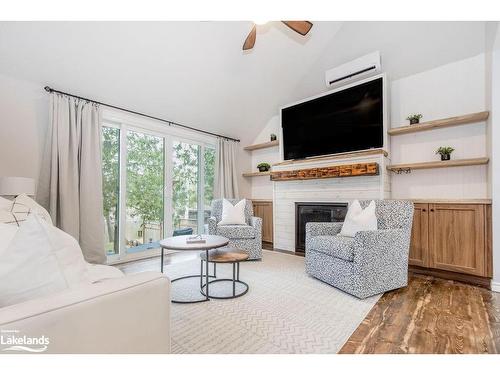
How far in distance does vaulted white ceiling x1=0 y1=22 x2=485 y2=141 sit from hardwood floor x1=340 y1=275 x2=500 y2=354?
2.67 metres

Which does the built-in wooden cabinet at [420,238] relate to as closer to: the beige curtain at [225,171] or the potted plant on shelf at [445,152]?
the potted plant on shelf at [445,152]

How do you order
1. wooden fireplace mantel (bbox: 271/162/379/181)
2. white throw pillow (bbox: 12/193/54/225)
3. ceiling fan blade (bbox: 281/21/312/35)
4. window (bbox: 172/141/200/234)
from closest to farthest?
white throw pillow (bbox: 12/193/54/225), ceiling fan blade (bbox: 281/21/312/35), wooden fireplace mantel (bbox: 271/162/379/181), window (bbox: 172/141/200/234)

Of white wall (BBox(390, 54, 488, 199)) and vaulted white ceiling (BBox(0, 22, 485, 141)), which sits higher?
vaulted white ceiling (BBox(0, 22, 485, 141))

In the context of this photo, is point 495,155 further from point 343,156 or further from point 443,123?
point 343,156

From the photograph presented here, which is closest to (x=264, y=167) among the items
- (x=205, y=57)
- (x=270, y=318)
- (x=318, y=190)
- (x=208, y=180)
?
(x=208, y=180)

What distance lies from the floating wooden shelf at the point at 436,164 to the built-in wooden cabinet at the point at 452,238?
1.50 ft

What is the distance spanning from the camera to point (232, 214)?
3.73 metres

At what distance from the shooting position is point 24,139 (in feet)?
8.98

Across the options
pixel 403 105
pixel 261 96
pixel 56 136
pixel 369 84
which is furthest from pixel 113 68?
pixel 403 105

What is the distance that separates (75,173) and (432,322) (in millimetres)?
3621

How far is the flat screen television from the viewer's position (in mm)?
3402

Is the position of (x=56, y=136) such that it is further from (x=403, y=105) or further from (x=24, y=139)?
(x=403, y=105)

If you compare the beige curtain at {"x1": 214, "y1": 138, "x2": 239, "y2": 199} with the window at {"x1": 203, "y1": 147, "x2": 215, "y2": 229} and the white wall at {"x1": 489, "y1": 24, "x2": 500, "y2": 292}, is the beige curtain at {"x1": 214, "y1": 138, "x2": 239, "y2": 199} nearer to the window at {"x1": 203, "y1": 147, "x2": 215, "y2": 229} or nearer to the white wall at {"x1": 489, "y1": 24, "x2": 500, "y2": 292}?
the window at {"x1": 203, "y1": 147, "x2": 215, "y2": 229}

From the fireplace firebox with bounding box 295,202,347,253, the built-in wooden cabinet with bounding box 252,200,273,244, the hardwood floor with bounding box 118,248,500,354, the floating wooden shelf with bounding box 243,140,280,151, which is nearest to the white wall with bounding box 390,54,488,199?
the fireplace firebox with bounding box 295,202,347,253
